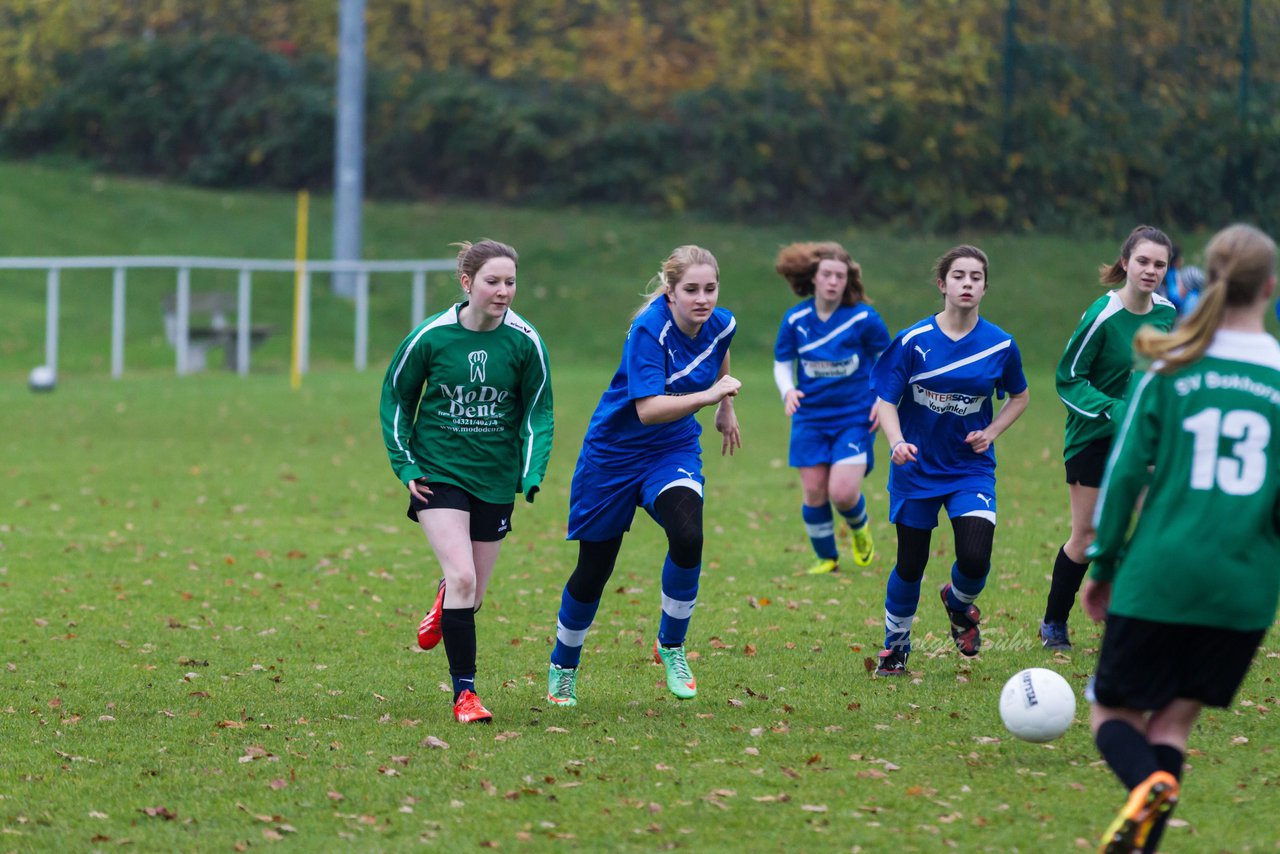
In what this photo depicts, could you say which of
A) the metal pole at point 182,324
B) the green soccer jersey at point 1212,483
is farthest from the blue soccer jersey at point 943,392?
the metal pole at point 182,324

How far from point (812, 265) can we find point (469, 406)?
12.9 feet

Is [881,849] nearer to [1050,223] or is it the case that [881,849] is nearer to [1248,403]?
[1248,403]

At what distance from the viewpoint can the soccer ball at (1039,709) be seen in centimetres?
540

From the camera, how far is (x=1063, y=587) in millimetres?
7590

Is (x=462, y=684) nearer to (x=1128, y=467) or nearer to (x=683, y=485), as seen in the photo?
(x=683, y=485)

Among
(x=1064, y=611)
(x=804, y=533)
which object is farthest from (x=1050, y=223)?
(x=1064, y=611)

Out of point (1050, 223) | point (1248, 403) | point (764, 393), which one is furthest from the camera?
point (1050, 223)

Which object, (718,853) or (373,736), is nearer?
(718,853)

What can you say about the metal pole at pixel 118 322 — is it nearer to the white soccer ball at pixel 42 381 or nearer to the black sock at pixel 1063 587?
the white soccer ball at pixel 42 381

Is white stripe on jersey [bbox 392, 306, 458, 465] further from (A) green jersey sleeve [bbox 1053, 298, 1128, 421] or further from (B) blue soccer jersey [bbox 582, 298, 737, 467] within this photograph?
(A) green jersey sleeve [bbox 1053, 298, 1128, 421]

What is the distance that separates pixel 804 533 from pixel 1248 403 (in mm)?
7912

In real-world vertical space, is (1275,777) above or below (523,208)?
below

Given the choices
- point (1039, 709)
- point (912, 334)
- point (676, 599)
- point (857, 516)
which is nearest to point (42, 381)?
point (857, 516)

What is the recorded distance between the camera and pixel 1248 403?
13.1ft
